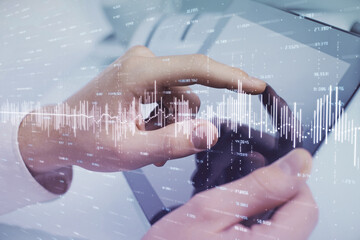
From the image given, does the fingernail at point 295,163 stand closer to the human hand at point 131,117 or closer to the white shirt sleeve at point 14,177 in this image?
the human hand at point 131,117

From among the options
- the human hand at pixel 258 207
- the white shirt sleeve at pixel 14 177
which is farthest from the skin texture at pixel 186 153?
the white shirt sleeve at pixel 14 177

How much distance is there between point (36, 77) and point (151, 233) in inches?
23.9

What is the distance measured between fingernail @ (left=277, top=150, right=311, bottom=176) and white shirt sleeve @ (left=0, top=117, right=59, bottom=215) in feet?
2.47

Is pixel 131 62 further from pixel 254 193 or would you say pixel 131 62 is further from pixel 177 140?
pixel 254 193

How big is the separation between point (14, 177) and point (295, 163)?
0.94 metres

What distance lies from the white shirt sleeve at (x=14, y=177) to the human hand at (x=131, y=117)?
10 centimetres

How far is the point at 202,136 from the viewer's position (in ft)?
1.94

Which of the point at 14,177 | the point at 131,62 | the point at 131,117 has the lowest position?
the point at 14,177

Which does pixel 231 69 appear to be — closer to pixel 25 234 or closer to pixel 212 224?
pixel 212 224

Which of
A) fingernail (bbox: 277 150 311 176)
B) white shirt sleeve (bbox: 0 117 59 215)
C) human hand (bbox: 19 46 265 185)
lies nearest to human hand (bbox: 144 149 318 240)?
fingernail (bbox: 277 150 311 176)

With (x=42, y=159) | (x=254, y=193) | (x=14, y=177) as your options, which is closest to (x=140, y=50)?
(x=254, y=193)

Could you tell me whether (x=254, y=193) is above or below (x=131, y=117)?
below

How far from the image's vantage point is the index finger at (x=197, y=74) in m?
0.54

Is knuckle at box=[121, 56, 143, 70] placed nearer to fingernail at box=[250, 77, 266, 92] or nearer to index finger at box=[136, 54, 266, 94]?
index finger at box=[136, 54, 266, 94]
